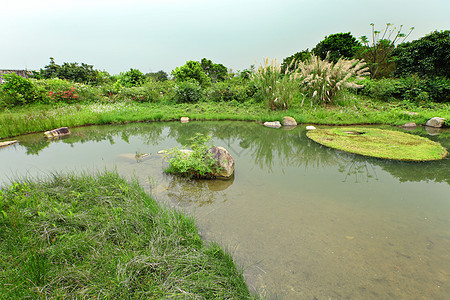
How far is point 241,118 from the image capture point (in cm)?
938

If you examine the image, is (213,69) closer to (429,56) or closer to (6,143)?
(429,56)

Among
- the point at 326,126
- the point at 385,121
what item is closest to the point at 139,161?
the point at 326,126

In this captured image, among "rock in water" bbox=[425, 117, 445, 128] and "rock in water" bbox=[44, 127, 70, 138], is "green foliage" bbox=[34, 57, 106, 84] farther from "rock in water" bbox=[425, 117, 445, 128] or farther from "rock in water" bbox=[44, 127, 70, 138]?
"rock in water" bbox=[425, 117, 445, 128]

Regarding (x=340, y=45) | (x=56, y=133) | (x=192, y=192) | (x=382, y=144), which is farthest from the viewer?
(x=340, y=45)

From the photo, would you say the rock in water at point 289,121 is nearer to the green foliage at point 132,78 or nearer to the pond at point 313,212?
the pond at point 313,212

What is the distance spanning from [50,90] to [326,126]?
1478cm

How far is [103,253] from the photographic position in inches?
67.9

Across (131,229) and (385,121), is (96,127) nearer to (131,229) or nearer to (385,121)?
(131,229)

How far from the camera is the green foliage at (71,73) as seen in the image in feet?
59.1

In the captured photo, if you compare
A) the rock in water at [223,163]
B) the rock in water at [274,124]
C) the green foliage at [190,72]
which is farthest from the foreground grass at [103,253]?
the green foliage at [190,72]

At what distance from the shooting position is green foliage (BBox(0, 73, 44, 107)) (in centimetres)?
1042

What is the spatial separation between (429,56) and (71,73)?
84.4 feet

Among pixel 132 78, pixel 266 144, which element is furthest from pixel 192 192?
pixel 132 78

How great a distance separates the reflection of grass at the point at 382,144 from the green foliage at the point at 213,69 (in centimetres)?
2238
